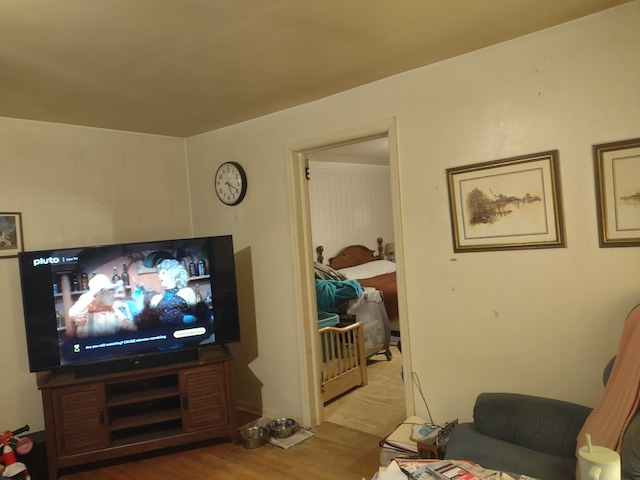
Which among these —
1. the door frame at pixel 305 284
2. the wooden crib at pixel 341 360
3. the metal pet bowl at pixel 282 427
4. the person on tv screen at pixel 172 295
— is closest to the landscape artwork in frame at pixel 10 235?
the person on tv screen at pixel 172 295

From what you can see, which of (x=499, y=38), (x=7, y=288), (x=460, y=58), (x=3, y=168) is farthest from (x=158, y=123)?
(x=499, y=38)

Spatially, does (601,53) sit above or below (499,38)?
below

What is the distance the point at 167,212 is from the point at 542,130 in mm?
2966

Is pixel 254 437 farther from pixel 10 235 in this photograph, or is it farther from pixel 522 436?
pixel 10 235

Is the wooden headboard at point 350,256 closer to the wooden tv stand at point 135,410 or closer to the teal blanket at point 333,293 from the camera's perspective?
the teal blanket at point 333,293

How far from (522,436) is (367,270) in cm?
398

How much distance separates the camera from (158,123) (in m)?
3.48

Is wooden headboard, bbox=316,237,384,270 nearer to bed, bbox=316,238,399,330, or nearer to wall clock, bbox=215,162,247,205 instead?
bed, bbox=316,238,399,330

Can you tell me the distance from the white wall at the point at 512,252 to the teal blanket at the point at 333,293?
1.75 metres

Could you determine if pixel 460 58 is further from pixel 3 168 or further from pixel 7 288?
pixel 7 288

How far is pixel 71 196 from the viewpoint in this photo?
3367 millimetres

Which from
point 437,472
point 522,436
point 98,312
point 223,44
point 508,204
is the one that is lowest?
point 522,436

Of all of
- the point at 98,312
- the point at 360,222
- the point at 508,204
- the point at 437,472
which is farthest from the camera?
the point at 360,222

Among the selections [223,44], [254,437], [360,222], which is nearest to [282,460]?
[254,437]
